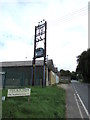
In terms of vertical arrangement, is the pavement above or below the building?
below

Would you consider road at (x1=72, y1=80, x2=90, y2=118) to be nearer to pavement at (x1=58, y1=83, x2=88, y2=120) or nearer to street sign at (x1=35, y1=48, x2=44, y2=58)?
pavement at (x1=58, y1=83, x2=88, y2=120)

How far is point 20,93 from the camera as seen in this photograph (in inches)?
465

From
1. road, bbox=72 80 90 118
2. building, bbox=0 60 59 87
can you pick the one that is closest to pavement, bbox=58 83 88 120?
road, bbox=72 80 90 118

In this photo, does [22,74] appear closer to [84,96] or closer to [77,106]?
[84,96]

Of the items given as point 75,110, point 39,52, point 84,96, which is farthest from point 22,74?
point 75,110

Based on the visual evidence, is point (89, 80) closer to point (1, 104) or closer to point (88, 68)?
point (88, 68)

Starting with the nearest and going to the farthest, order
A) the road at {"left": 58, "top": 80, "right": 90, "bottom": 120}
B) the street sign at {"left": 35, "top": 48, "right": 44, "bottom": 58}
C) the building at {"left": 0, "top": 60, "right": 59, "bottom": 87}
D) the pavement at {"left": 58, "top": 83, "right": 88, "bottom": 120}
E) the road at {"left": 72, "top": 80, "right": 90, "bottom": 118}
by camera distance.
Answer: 1. the pavement at {"left": 58, "top": 83, "right": 88, "bottom": 120}
2. the road at {"left": 58, "top": 80, "right": 90, "bottom": 120}
3. the road at {"left": 72, "top": 80, "right": 90, "bottom": 118}
4. the street sign at {"left": 35, "top": 48, "right": 44, "bottom": 58}
5. the building at {"left": 0, "top": 60, "right": 59, "bottom": 87}

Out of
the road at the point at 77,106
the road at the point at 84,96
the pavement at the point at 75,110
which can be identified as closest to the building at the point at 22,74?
the road at the point at 84,96

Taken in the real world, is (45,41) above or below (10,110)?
above

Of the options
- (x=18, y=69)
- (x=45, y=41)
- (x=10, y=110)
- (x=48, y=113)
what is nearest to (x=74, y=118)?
(x=48, y=113)

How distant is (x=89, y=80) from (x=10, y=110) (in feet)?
265

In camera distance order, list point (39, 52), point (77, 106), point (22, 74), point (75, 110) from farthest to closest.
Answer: point (22, 74) → point (39, 52) → point (77, 106) → point (75, 110)

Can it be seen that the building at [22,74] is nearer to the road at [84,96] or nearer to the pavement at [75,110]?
the road at [84,96]

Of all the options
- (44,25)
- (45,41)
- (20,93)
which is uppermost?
(44,25)
